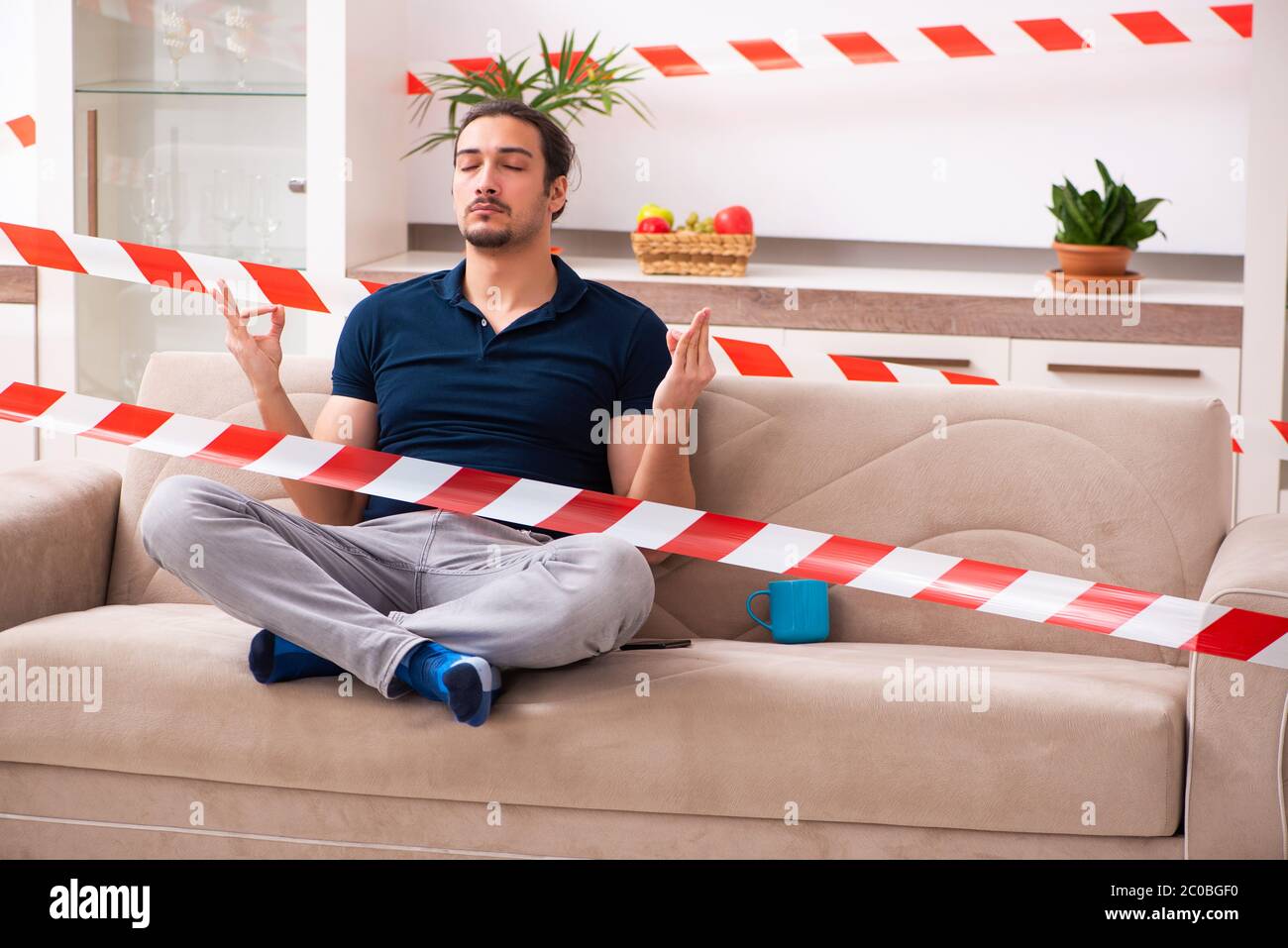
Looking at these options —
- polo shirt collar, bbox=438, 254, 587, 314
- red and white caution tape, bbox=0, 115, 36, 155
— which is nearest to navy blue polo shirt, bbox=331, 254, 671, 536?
polo shirt collar, bbox=438, 254, 587, 314

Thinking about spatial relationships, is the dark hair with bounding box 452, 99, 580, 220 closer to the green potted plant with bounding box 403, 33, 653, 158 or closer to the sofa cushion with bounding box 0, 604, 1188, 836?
the sofa cushion with bounding box 0, 604, 1188, 836

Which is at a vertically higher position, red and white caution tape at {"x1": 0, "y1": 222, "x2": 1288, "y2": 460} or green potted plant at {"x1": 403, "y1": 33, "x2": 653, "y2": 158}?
green potted plant at {"x1": 403, "y1": 33, "x2": 653, "y2": 158}

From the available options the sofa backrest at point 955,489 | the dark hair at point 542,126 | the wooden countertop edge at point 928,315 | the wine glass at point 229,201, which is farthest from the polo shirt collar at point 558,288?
the wine glass at point 229,201

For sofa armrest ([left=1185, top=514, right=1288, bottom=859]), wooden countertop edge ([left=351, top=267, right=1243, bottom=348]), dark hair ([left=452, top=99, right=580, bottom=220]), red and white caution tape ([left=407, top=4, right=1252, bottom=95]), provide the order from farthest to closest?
red and white caution tape ([left=407, top=4, right=1252, bottom=95])
wooden countertop edge ([left=351, top=267, right=1243, bottom=348])
dark hair ([left=452, top=99, right=580, bottom=220])
sofa armrest ([left=1185, top=514, right=1288, bottom=859])

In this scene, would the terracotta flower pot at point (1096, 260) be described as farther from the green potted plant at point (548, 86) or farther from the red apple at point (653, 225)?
the green potted plant at point (548, 86)

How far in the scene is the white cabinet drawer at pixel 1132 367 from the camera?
360 centimetres

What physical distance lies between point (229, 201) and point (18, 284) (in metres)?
0.60

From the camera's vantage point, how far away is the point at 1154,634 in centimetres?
209

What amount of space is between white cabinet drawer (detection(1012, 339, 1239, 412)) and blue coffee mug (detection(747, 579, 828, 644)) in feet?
4.77

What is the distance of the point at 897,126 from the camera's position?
14.2 feet

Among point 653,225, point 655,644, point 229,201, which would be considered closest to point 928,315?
point 653,225

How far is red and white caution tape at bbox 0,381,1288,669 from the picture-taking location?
7.15ft

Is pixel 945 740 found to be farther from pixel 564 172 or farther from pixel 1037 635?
pixel 564 172
